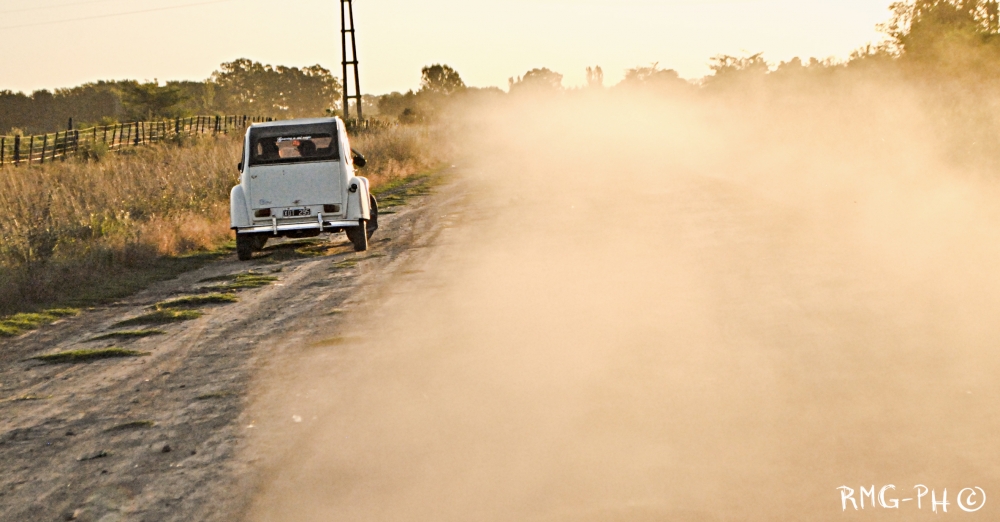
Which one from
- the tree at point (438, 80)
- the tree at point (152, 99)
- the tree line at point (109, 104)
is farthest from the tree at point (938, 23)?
the tree at point (438, 80)

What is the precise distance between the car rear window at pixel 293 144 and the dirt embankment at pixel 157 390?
97.2 inches

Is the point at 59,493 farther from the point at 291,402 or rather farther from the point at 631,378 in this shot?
the point at 631,378

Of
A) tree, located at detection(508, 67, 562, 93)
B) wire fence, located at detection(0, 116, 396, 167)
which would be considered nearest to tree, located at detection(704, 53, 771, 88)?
wire fence, located at detection(0, 116, 396, 167)

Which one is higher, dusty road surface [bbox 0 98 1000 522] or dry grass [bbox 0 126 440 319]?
dry grass [bbox 0 126 440 319]

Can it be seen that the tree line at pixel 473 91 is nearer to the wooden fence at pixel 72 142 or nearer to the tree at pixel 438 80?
the tree at pixel 438 80

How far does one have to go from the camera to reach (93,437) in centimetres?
594

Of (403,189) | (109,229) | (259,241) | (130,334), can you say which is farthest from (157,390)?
(403,189)

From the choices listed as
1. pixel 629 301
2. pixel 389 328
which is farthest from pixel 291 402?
pixel 629 301

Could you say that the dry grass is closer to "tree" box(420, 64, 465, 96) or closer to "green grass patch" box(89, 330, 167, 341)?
"green grass patch" box(89, 330, 167, 341)

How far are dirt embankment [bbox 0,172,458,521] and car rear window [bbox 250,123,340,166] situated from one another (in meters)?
2.47

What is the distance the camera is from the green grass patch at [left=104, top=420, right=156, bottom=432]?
607 cm

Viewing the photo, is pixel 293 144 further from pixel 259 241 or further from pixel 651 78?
pixel 651 78

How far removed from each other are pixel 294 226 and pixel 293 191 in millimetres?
569

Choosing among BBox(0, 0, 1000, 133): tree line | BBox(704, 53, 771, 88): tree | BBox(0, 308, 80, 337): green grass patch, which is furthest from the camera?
BBox(704, 53, 771, 88): tree
